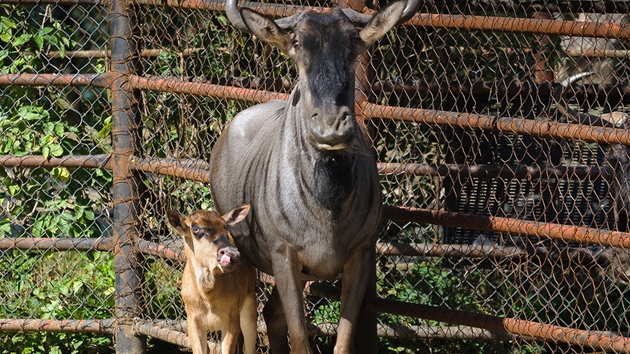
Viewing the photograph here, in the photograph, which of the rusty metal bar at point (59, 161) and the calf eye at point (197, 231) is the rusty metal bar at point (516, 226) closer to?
the calf eye at point (197, 231)

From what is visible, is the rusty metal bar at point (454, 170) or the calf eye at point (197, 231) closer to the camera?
the calf eye at point (197, 231)

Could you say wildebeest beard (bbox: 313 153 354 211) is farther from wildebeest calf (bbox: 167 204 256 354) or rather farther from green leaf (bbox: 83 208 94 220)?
green leaf (bbox: 83 208 94 220)

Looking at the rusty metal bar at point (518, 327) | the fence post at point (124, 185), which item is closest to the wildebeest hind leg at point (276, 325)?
the rusty metal bar at point (518, 327)

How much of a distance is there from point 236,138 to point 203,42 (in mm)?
1650

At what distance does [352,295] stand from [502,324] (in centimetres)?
92

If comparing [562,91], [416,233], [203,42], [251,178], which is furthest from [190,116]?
[562,91]

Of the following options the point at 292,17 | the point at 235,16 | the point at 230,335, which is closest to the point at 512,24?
the point at 292,17

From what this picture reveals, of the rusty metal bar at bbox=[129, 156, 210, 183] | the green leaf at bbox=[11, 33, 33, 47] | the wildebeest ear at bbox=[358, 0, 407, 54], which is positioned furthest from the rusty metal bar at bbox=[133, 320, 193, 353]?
the wildebeest ear at bbox=[358, 0, 407, 54]

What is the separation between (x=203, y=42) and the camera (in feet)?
25.8

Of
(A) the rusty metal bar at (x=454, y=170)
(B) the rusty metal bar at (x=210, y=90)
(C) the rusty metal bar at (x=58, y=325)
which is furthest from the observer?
(C) the rusty metal bar at (x=58, y=325)

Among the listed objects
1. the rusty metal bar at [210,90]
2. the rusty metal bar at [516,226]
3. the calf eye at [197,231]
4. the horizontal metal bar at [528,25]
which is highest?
the horizontal metal bar at [528,25]

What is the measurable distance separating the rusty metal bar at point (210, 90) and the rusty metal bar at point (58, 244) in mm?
1244

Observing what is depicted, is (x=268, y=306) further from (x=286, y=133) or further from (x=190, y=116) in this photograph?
(x=190, y=116)

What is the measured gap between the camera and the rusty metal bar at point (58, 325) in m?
7.57
